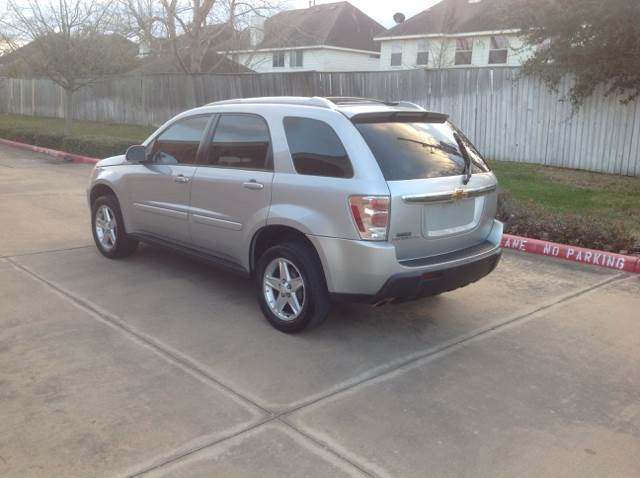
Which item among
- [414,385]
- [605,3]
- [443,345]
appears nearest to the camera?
[414,385]

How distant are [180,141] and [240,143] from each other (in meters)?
0.91

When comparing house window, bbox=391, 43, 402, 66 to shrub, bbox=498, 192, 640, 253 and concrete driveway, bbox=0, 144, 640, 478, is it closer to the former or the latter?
shrub, bbox=498, 192, 640, 253

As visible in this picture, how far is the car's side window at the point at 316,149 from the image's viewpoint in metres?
4.42

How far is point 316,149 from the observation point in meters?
4.62

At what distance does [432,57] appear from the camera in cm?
3088

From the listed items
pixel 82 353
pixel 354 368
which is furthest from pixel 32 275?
pixel 354 368

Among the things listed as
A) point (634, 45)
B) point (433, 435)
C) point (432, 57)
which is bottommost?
point (433, 435)

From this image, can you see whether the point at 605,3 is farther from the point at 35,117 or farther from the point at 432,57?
the point at 35,117

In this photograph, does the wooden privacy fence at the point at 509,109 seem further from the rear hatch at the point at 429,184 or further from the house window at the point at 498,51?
the house window at the point at 498,51

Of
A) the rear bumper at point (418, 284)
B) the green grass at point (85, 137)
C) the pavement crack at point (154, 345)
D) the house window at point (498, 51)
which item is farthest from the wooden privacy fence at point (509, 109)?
the house window at point (498, 51)

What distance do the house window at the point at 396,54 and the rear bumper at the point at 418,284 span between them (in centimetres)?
2996

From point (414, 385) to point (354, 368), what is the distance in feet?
1.44

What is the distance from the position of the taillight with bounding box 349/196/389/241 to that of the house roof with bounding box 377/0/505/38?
26595 mm

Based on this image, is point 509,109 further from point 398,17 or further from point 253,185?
point 398,17
